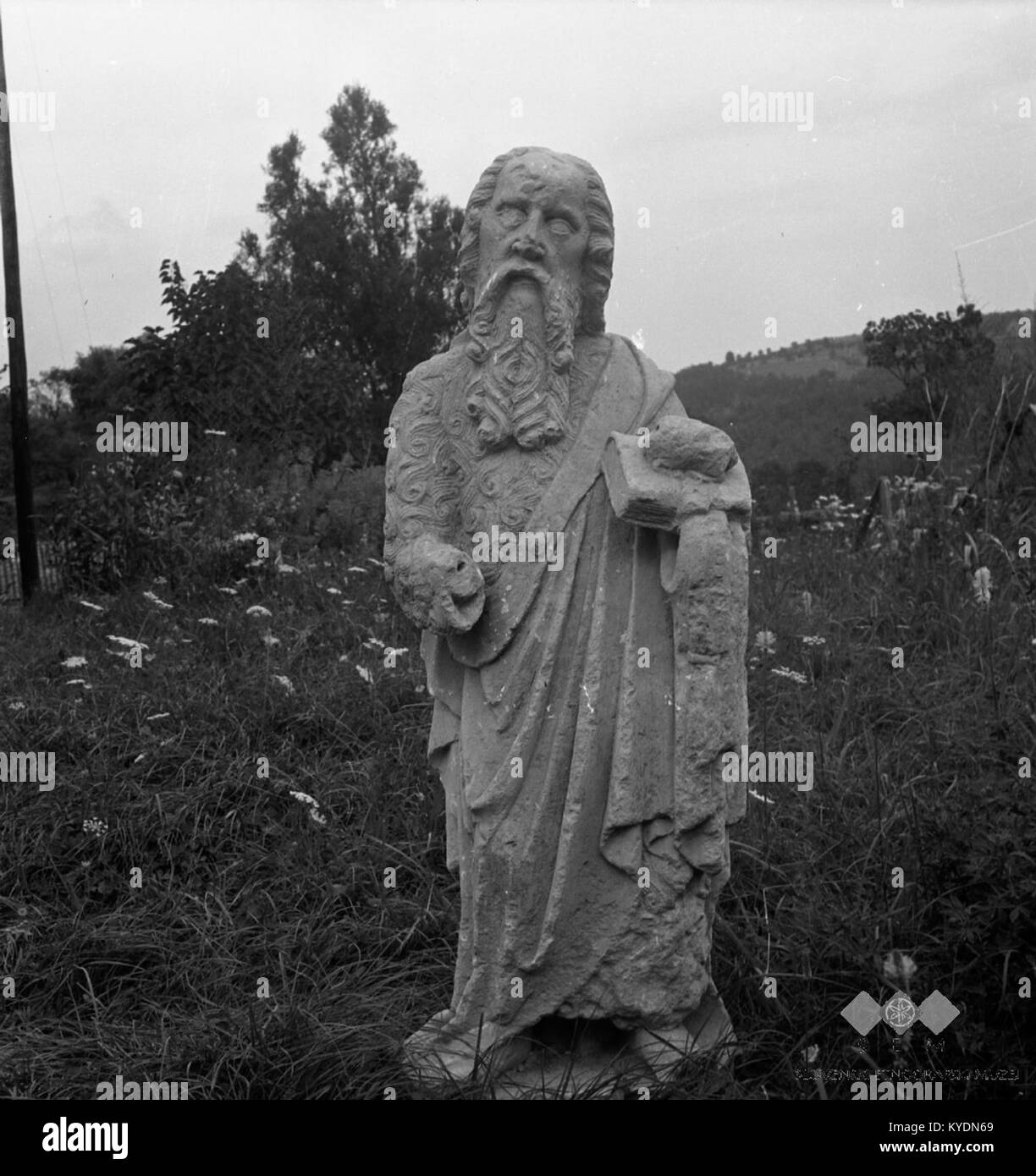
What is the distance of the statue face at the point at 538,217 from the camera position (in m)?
2.99

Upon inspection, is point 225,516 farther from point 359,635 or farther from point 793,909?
point 793,909

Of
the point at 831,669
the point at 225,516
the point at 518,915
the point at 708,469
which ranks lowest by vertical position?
the point at 518,915

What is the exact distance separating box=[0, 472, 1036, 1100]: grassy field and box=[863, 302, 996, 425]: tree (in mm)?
2773

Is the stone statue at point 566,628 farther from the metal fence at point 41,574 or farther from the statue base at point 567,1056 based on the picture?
the metal fence at point 41,574

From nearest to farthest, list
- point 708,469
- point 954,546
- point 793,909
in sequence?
point 708,469 → point 793,909 → point 954,546

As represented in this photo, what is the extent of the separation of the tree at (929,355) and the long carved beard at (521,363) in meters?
7.06

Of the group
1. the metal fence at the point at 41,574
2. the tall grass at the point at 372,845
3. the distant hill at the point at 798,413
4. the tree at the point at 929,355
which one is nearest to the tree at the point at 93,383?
the metal fence at the point at 41,574

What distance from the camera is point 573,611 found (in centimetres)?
303

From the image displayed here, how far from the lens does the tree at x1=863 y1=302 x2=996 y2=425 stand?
31.9 feet

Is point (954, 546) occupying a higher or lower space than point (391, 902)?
higher

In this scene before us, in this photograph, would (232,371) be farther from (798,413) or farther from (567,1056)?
(567,1056)

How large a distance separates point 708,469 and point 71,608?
5.91 meters

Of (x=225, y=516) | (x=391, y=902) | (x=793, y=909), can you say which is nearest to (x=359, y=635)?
(x=225, y=516)

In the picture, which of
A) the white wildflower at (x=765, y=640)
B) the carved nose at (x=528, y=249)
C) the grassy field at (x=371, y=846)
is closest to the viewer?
the carved nose at (x=528, y=249)
